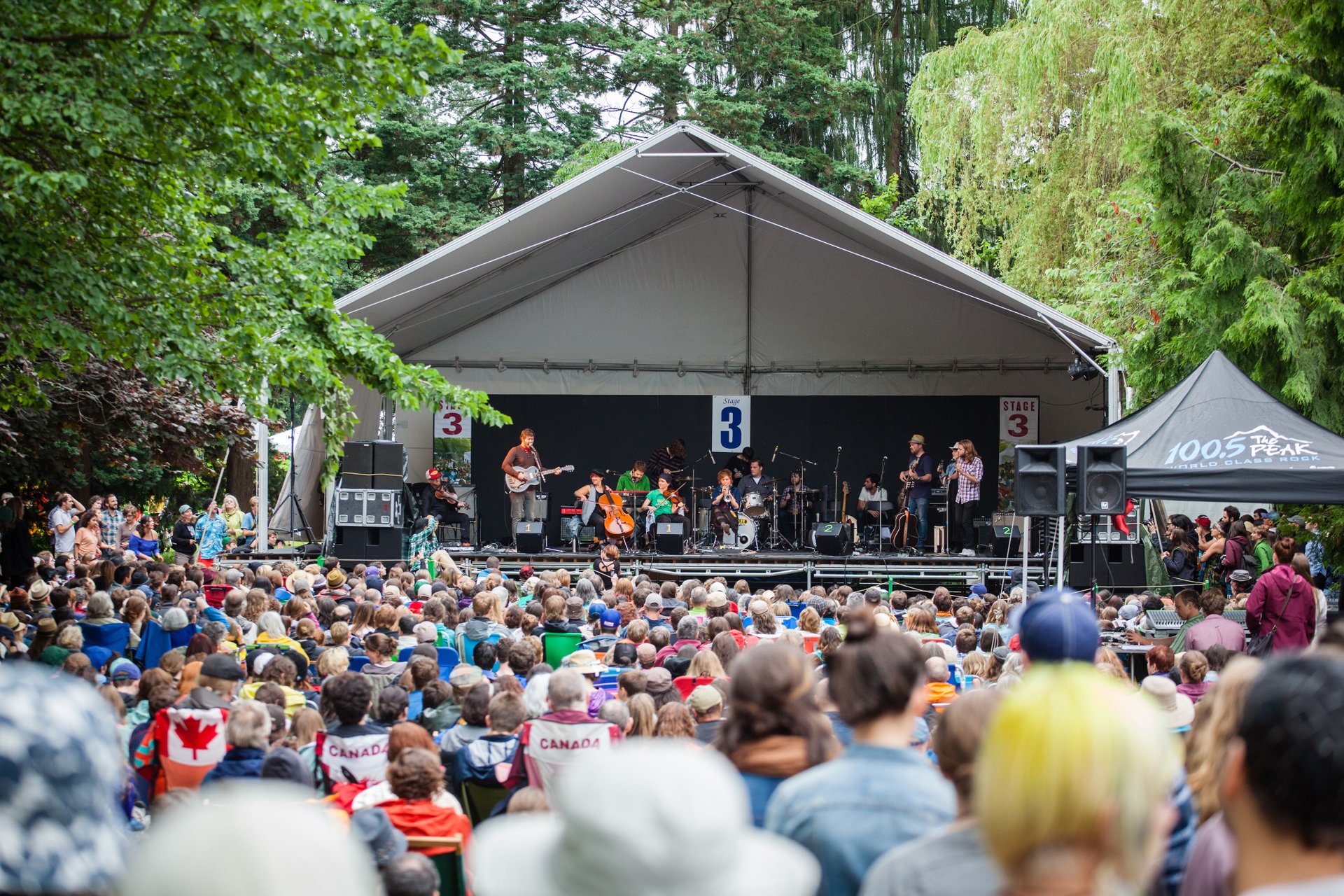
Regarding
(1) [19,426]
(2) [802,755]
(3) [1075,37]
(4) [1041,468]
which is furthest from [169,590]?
(3) [1075,37]

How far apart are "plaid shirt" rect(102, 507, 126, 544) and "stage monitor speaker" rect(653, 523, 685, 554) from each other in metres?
9.49

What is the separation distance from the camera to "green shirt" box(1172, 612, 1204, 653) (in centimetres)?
748

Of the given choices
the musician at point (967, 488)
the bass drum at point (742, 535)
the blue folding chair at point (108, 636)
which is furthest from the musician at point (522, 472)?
the blue folding chair at point (108, 636)

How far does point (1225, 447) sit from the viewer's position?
789 cm

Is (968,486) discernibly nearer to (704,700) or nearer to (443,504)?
(443,504)

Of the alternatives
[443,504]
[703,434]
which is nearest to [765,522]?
[703,434]

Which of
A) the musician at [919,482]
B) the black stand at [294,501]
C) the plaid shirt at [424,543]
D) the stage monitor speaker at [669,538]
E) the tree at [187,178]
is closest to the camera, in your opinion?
the tree at [187,178]

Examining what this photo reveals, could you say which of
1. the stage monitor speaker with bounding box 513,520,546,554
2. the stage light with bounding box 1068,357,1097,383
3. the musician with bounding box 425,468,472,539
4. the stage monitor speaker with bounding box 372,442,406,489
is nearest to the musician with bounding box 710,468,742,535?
the stage monitor speaker with bounding box 513,520,546,554

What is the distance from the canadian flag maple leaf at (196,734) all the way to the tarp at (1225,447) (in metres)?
5.95

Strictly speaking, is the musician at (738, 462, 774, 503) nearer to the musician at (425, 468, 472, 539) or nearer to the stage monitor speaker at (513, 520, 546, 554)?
the stage monitor speaker at (513, 520, 546, 554)

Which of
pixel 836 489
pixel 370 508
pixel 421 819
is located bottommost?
pixel 421 819

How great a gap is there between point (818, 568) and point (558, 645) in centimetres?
778

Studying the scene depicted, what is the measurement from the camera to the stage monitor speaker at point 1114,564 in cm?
1255

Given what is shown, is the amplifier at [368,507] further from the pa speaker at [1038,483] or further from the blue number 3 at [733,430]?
the pa speaker at [1038,483]
